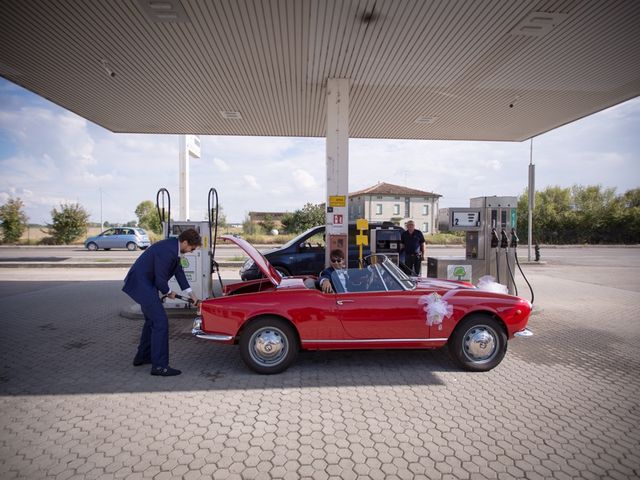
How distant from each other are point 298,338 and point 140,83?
26.8 ft

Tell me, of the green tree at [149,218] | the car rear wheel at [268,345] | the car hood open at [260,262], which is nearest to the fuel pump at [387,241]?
the car hood open at [260,262]

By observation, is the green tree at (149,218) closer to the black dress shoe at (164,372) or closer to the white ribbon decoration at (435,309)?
the black dress shoe at (164,372)

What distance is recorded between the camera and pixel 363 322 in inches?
157

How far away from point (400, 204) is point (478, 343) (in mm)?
52124

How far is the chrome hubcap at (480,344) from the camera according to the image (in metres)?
4.16

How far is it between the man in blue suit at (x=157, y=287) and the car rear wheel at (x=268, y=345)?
2.87 feet

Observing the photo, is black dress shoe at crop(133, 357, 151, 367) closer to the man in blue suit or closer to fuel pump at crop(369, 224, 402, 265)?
the man in blue suit

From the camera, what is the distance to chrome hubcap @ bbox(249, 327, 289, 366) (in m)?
4.04

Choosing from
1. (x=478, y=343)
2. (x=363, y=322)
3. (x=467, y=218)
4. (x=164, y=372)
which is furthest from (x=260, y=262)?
(x=467, y=218)

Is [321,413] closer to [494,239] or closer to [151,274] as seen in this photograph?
[151,274]

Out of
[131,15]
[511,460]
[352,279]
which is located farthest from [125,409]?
[131,15]

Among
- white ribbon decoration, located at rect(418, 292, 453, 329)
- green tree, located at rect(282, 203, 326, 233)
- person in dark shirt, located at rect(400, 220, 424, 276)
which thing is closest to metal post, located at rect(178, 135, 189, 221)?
person in dark shirt, located at rect(400, 220, 424, 276)

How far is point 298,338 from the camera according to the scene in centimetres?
408

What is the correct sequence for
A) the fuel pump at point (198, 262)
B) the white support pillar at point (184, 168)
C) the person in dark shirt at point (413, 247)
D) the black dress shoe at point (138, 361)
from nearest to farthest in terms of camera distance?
the black dress shoe at point (138, 361), the fuel pump at point (198, 262), the person in dark shirt at point (413, 247), the white support pillar at point (184, 168)
